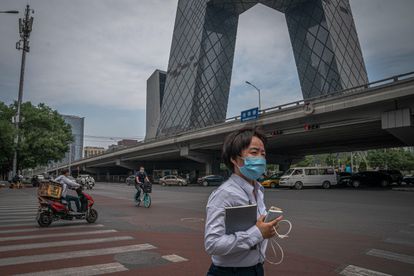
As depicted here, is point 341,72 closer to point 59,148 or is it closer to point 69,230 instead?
point 59,148

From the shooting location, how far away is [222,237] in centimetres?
→ 210

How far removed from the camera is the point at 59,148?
44.2 m

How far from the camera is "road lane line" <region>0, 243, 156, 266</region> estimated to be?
558 cm

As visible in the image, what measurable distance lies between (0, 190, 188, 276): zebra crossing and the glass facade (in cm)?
6095

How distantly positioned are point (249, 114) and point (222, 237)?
98.7 feet

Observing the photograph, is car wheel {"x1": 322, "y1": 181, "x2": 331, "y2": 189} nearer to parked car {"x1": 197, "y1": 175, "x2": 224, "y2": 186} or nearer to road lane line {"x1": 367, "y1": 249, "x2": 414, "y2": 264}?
parked car {"x1": 197, "y1": 175, "x2": 224, "y2": 186}

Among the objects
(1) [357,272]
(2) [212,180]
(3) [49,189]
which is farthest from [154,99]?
(1) [357,272]

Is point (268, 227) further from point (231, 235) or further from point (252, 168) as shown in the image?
point (252, 168)

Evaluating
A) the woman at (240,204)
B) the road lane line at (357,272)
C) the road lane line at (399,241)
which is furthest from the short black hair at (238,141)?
the road lane line at (399,241)

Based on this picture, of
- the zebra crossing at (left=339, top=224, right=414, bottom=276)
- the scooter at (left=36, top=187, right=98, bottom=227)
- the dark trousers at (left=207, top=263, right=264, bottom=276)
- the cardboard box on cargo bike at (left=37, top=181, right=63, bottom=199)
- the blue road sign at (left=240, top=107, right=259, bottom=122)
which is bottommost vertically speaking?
the zebra crossing at (left=339, top=224, right=414, bottom=276)

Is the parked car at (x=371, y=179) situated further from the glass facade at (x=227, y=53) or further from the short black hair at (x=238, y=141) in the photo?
the glass facade at (x=227, y=53)

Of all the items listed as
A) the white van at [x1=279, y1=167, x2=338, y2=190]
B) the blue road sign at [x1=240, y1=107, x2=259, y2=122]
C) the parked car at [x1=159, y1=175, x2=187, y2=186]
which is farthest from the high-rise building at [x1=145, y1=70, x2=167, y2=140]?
the white van at [x1=279, y1=167, x2=338, y2=190]

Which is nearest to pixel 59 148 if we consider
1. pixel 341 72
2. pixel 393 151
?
pixel 341 72

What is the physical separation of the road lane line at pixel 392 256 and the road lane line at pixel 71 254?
165 inches
